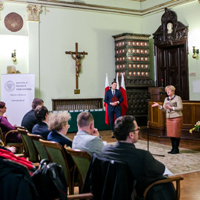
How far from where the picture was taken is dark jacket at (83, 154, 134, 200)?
7.78 ft

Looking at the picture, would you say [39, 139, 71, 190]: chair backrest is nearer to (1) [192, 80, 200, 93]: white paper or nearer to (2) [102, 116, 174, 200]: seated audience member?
(2) [102, 116, 174, 200]: seated audience member

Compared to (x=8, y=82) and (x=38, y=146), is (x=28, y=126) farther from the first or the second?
(x=8, y=82)

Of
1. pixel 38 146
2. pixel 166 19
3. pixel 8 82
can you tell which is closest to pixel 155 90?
pixel 166 19

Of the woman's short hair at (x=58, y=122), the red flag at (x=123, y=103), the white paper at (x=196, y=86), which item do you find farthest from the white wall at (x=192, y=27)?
the woman's short hair at (x=58, y=122)

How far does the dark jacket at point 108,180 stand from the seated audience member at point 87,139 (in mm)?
480

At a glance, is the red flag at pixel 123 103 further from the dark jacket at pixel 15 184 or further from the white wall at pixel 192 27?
the dark jacket at pixel 15 184

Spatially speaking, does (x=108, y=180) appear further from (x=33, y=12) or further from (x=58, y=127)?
(x=33, y=12)

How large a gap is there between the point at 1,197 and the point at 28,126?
353 centimetres

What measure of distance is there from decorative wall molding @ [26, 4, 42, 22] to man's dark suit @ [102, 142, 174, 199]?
8646 millimetres

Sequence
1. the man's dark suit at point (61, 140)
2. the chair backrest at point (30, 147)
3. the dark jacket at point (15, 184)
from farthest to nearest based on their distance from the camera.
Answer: the chair backrest at point (30, 147), the man's dark suit at point (61, 140), the dark jacket at point (15, 184)

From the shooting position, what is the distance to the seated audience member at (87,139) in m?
3.10

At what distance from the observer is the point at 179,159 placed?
5.96 metres

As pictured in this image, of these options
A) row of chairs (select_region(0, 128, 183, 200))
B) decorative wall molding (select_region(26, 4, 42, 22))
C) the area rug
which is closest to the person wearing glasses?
row of chairs (select_region(0, 128, 183, 200))

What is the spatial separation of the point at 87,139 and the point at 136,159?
28.9 inches
